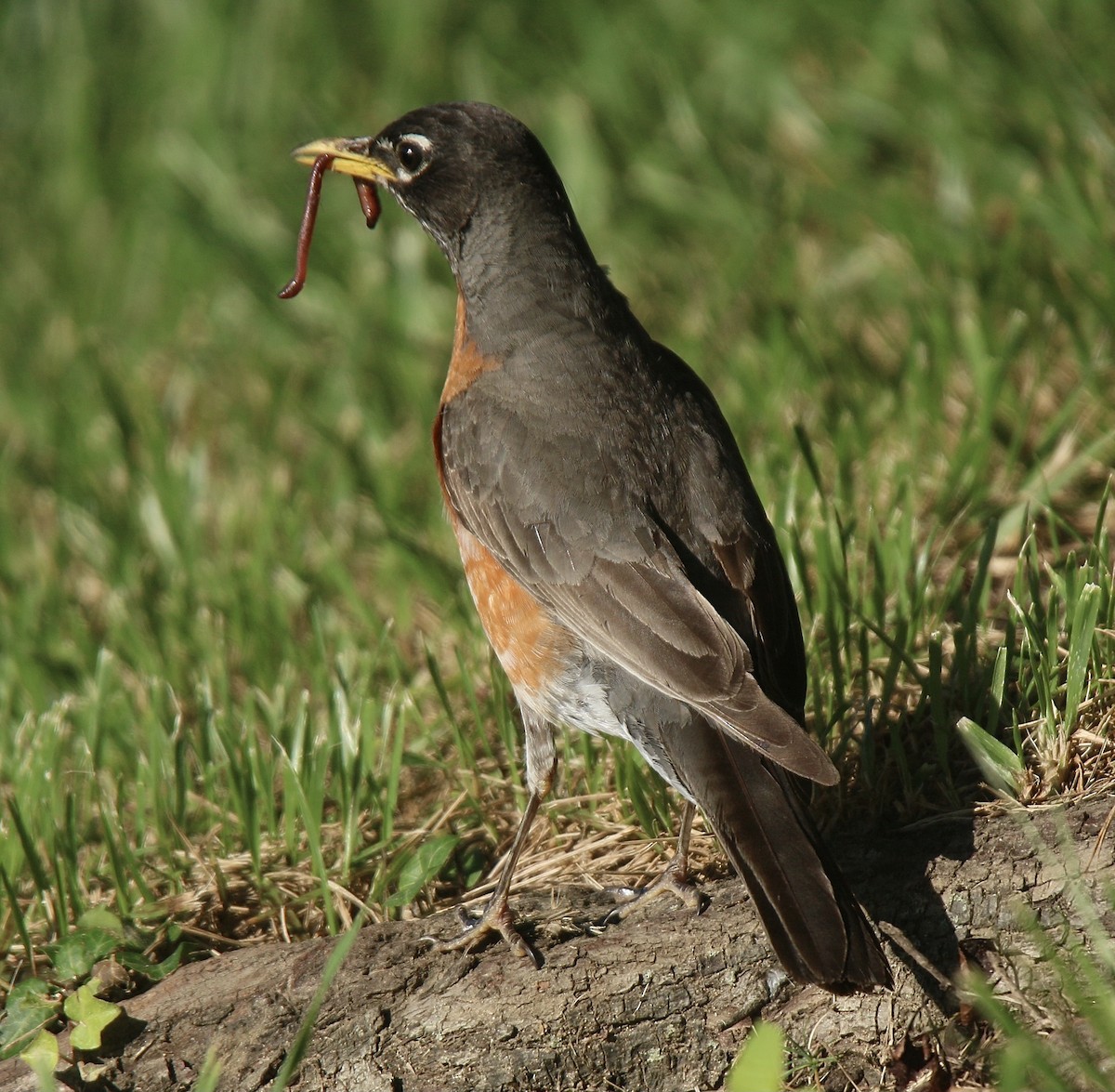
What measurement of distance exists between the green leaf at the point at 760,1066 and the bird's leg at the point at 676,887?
1.87 ft

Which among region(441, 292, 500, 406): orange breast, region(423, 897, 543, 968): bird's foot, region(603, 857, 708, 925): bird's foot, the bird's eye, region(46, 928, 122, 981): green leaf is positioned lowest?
region(46, 928, 122, 981): green leaf

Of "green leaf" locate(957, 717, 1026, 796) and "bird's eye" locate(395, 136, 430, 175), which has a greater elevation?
"bird's eye" locate(395, 136, 430, 175)

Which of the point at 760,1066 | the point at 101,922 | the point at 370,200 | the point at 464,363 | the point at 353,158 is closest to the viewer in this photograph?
the point at 760,1066

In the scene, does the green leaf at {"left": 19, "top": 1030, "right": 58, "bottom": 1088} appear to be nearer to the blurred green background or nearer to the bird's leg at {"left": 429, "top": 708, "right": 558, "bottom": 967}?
the blurred green background

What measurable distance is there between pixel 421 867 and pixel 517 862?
0.26m

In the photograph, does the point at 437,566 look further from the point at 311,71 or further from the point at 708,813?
the point at 311,71

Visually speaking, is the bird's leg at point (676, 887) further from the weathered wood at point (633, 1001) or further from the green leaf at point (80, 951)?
the green leaf at point (80, 951)

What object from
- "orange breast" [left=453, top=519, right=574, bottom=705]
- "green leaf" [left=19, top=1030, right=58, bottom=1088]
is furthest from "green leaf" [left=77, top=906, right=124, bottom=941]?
"orange breast" [left=453, top=519, right=574, bottom=705]

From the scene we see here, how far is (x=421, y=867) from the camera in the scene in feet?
12.4

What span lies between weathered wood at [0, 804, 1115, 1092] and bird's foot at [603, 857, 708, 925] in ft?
0.12

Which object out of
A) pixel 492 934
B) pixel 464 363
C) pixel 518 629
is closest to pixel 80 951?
pixel 492 934

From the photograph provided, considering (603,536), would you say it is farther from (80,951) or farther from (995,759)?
(80,951)

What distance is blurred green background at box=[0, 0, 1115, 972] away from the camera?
13.0 ft

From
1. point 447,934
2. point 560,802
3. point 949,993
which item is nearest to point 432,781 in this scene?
point 560,802
